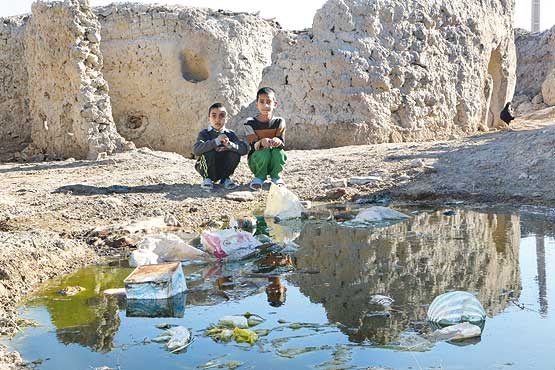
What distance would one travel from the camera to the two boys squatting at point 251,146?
6.21 m

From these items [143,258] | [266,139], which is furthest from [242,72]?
[143,258]

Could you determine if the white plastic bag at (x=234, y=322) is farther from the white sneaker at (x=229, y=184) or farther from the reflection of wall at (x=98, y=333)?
the white sneaker at (x=229, y=184)

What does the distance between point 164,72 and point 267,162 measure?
5.97m

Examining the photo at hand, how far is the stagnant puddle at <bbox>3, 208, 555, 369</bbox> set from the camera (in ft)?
7.80

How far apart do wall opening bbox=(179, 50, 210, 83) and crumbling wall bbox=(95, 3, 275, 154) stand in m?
0.02

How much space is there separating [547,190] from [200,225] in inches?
115

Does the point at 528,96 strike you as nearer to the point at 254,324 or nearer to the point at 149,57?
the point at 149,57

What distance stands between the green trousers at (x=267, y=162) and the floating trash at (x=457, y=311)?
12.3 feet

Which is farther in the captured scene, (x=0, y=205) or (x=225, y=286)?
(x=0, y=205)

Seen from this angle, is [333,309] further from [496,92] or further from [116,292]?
[496,92]

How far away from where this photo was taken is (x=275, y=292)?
3223 mm

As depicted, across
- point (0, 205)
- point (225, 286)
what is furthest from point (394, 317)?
point (0, 205)

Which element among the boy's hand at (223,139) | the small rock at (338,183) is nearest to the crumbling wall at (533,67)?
the small rock at (338,183)

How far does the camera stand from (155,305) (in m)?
3.06
